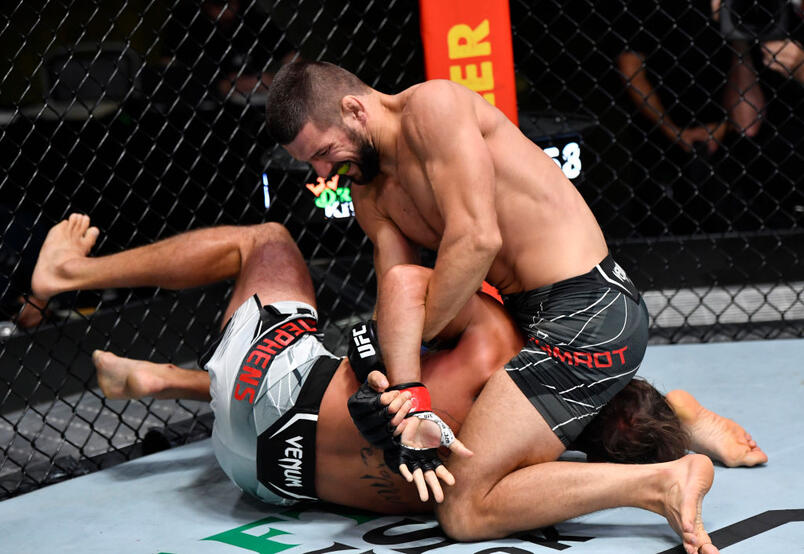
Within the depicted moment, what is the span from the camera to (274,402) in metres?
1.65

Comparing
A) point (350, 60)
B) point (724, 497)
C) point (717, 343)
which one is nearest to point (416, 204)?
point (724, 497)

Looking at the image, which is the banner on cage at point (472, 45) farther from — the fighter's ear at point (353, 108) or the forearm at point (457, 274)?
the forearm at point (457, 274)

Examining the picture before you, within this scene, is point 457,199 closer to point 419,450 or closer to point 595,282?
point 595,282

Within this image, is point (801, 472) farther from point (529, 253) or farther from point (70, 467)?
point (70, 467)

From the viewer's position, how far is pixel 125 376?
192 centimetres

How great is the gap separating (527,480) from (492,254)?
1.26 feet

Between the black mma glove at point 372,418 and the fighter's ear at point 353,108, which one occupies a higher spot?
the fighter's ear at point 353,108

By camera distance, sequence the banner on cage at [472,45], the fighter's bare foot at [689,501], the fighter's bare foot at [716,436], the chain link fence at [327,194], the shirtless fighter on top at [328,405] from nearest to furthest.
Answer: the fighter's bare foot at [689,501] < the shirtless fighter on top at [328,405] < the fighter's bare foot at [716,436] < the banner on cage at [472,45] < the chain link fence at [327,194]

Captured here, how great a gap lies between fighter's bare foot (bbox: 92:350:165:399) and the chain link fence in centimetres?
50

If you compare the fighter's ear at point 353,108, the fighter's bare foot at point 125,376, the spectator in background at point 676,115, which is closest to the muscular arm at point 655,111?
the spectator in background at point 676,115

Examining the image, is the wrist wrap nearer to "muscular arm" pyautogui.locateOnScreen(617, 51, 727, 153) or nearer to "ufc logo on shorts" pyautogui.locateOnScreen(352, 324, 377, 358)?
"ufc logo on shorts" pyautogui.locateOnScreen(352, 324, 377, 358)

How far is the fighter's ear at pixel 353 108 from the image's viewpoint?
163 cm

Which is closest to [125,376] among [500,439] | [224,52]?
[500,439]

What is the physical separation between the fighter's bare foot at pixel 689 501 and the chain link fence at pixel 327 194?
1.35m
